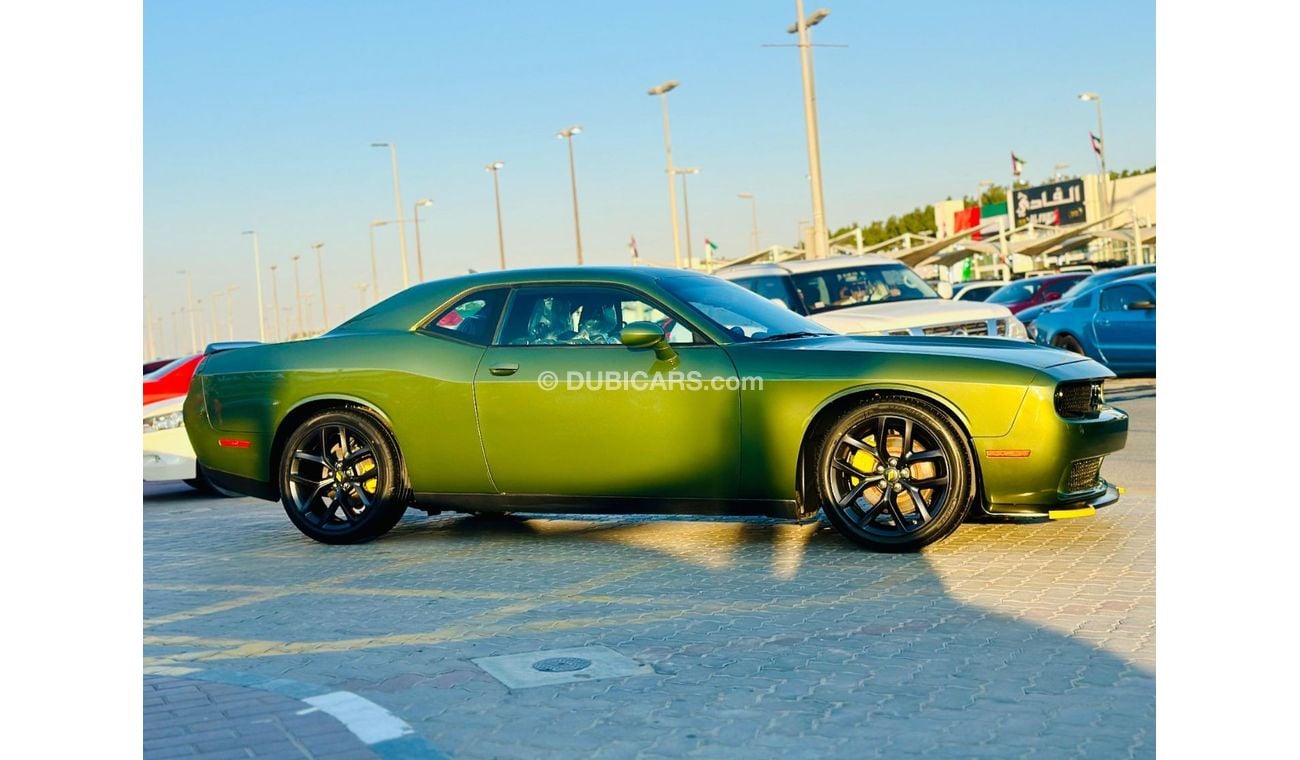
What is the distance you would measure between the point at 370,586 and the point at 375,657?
1.63 metres

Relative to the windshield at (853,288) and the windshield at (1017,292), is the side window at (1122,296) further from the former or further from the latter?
the windshield at (1017,292)

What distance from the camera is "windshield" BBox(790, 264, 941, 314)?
1560 cm

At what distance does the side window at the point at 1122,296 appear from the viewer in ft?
62.2

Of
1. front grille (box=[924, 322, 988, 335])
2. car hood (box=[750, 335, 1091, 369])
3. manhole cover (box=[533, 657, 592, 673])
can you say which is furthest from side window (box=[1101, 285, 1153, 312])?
Answer: manhole cover (box=[533, 657, 592, 673])

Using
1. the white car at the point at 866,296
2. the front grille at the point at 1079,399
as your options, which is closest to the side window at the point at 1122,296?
the white car at the point at 866,296

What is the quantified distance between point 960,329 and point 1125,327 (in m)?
4.98

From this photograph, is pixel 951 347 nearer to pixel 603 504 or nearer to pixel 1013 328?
pixel 603 504

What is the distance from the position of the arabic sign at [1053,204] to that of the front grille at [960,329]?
6655 centimetres

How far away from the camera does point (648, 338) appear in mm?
7582

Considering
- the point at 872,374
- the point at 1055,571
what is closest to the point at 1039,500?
the point at 1055,571

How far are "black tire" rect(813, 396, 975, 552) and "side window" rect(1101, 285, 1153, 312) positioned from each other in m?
12.5

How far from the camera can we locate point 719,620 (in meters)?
6.11

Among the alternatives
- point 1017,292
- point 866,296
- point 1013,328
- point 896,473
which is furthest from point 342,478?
point 1017,292

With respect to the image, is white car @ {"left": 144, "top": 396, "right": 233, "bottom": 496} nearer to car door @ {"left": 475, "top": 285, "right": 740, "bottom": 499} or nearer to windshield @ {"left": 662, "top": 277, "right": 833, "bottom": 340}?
car door @ {"left": 475, "top": 285, "right": 740, "bottom": 499}
